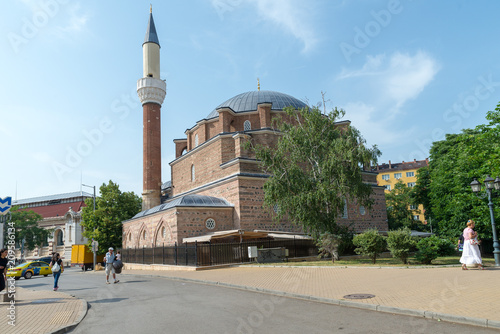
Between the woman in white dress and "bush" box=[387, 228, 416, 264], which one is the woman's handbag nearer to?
"bush" box=[387, 228, 416, 264]

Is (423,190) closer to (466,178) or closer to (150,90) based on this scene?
(466,178)

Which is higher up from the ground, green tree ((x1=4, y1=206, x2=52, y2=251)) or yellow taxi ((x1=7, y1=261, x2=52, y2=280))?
green tree ((x1=4, y1=206, x2=52, y2=251))

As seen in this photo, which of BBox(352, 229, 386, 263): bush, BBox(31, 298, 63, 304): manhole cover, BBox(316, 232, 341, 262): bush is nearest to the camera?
BBox(31, 298, 63, 304): manhole cover

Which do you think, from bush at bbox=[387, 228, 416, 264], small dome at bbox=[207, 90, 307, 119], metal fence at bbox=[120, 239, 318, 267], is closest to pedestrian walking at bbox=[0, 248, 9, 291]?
metal fence at bbox=[120, 239, 318, 267]

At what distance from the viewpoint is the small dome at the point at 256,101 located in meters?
31.7

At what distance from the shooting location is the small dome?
104 ft

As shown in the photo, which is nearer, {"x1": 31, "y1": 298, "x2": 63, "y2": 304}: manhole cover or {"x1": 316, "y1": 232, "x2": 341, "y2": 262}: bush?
{"x1": 31, "y1": 298, "x2": 63, "y2": 304}: manhole cover

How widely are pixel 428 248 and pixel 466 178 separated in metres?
14.2

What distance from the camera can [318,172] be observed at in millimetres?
20375

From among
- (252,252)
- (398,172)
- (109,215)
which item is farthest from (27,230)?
(398,172)

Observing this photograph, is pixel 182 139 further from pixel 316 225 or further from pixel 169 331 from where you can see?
pixel 169 331

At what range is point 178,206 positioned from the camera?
2294 cm

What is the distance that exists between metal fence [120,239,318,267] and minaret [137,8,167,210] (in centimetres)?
946

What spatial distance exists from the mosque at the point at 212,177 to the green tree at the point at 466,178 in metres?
4.63
